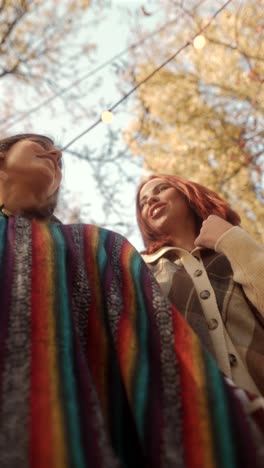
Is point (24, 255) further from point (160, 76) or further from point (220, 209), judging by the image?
point (160, 76)

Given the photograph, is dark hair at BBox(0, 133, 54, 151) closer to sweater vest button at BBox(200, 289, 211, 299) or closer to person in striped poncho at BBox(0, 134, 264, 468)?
person in striped poncho at BBox(0, 134, 264, 468)

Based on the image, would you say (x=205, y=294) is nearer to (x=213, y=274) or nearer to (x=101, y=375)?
(x=213, y=274)

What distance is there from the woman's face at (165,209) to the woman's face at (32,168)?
0.51 m

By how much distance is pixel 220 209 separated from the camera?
1.77 m

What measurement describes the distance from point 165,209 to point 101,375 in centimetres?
106

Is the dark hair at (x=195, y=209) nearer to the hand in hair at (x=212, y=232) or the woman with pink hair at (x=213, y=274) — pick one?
the woman with pink hair at (x=213, y=274)

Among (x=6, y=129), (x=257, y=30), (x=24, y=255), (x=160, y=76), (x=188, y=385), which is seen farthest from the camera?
(x=160, y=76)

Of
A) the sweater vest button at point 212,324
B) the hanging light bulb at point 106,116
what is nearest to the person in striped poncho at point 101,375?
the sweater vest button at point 212,324

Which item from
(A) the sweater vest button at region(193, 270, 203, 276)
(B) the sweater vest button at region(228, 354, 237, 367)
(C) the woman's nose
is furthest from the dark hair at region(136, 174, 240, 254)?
(B) the sweater vest button at region(228, 354, 237, 367)

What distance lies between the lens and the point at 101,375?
2.61ft

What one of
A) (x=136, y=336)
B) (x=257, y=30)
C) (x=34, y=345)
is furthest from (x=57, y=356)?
(x=257, y=30)

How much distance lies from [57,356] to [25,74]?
3.60 m

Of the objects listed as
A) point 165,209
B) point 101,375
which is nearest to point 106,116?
point 165,209

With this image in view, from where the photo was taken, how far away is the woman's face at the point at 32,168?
130cm
